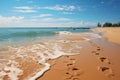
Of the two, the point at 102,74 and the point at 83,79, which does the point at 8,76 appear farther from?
the point at 102,74

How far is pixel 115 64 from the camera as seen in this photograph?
8492 mm

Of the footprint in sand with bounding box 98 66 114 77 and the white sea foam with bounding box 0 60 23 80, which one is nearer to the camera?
the white sea foam with bounding box 0 60 23 80

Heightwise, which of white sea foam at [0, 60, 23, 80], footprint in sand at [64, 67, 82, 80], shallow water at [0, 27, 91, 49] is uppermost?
shallow water at [0, 27, 91, 49]

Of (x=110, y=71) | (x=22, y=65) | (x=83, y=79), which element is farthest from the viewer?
(x=22, y=65)

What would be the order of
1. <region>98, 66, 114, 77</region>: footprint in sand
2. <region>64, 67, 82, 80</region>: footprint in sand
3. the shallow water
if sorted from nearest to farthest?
1. <region>64, 67, 82, 80</region>: footprint in sand
2. <region>98, 66, 114, 77</region>: footprint in sand
3. the shallow water

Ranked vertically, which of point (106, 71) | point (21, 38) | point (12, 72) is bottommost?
point (106, 71)

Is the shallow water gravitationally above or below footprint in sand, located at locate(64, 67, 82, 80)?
above

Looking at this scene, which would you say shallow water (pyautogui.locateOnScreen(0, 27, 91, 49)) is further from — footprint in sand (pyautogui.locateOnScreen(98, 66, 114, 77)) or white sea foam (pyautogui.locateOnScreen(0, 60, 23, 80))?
footprint in sand (pyautogui.locateOnScreen(98, 66, 114, 77))

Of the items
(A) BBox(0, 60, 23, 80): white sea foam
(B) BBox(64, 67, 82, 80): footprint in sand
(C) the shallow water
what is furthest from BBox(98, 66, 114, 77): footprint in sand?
(C) the shallow water

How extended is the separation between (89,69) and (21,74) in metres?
3.48

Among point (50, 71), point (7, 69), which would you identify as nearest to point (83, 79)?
point (50, 71)

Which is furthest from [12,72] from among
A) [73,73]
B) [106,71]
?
[106,71]

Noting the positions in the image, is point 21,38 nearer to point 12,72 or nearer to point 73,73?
point 12,72

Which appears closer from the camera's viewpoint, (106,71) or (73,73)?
(73,73)
